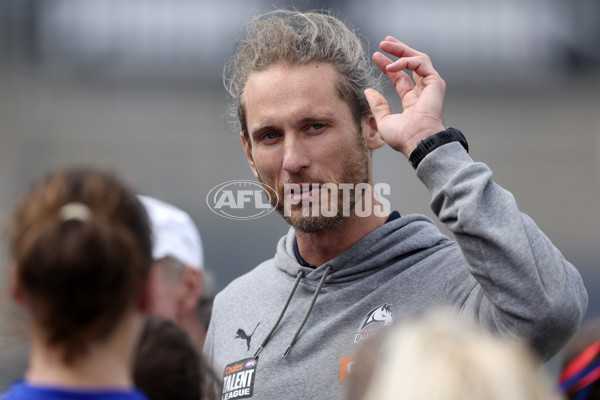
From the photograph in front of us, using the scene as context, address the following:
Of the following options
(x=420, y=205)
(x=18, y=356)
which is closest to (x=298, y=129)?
(x=18, y=356)

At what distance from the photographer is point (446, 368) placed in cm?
100

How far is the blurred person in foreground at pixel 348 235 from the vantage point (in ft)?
5.41

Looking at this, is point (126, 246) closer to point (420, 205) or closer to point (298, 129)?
point (298, 129)

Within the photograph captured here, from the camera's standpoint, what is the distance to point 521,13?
9.29 m

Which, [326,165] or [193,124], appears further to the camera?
[193,124]

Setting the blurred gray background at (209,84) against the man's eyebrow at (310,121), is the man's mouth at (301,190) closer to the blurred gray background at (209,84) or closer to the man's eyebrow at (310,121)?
the man's eyebrow at (310,121)

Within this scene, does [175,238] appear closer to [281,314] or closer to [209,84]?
[281,314]

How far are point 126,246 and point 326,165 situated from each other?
948 millimetres

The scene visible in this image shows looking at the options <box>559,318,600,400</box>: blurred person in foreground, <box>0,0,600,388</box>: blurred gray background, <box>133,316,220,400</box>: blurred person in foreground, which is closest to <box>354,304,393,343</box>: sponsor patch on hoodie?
<box>133,316,220,400</box>: blurred person in foreground

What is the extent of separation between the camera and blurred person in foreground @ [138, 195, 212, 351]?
295cm

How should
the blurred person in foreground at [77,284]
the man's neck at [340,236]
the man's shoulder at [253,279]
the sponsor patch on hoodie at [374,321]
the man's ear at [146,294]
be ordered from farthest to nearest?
the man's shoulder at [253,279] → the man's neck at [340,236] → the sponsor patch on hoodie at [374,321] → the man's ear at [146,294] → the blurred person in foreground at [77,284]

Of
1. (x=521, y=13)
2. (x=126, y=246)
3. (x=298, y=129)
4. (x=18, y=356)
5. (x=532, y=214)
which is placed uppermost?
(x=126, y=246)

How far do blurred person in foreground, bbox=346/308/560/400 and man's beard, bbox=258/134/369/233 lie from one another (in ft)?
3.19

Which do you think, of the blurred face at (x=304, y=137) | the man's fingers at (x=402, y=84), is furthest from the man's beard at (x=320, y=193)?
the man's fingers at (x=402, y=84)
